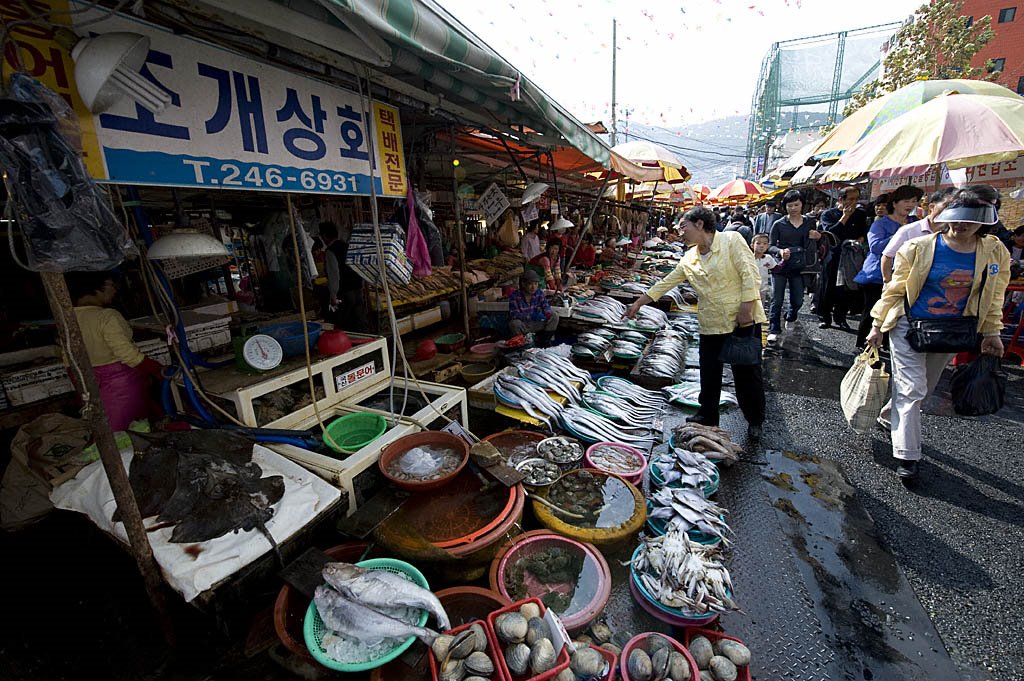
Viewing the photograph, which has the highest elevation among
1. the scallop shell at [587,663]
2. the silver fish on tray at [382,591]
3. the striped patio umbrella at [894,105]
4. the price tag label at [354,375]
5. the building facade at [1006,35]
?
A: the building facade at [1006,35]

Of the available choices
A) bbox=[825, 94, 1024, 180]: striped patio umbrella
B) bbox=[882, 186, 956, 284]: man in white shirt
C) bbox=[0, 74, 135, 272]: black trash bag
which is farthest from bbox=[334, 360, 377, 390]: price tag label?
bbox=[825, 94, 1024, 180]: striped patio umbrella

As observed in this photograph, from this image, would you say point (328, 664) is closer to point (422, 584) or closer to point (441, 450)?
point (422, 584)

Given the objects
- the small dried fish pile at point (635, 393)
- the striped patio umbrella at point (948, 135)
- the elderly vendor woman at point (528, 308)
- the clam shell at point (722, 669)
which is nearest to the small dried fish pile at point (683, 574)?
the clam shell at point (722, 669)

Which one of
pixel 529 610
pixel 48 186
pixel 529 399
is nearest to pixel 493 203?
pixel 529 399

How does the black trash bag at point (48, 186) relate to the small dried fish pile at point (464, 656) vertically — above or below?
above

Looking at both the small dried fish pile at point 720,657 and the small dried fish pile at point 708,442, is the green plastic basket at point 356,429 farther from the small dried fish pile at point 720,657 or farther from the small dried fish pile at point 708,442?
the small dried fish pile at point 708,442

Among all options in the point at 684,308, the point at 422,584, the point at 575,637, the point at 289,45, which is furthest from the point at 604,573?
the point at 684,308

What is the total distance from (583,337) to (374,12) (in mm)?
5732

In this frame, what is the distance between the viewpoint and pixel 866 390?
417cm

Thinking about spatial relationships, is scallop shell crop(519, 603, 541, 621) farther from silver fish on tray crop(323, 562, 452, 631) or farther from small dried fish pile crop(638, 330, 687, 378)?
small dried fish pile crop(638, 330, 687, 378)

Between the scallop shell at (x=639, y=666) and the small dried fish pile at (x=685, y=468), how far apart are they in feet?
5.56

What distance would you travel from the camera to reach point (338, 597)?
2166 mm

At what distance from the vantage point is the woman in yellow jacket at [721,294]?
4281mm

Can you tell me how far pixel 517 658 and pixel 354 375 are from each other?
9.64 ft
